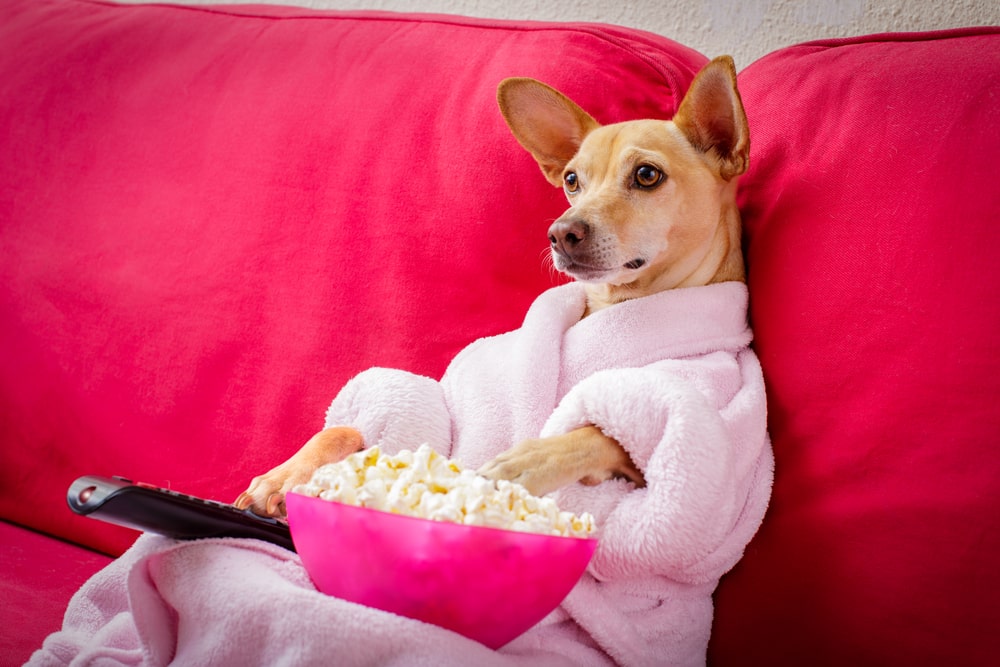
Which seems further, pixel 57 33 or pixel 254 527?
pixel 57 33

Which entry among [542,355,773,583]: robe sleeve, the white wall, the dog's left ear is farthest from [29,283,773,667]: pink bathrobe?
the white wall

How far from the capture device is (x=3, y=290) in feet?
5.34

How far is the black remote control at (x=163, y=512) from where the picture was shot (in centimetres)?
75

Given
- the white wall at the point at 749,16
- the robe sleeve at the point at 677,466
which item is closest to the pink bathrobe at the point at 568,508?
the robe sleeve at the point at 677,466

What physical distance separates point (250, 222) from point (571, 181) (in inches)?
24.8

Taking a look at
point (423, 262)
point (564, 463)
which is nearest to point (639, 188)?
point (423, 262)

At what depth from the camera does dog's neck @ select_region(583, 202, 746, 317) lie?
1.25 metres

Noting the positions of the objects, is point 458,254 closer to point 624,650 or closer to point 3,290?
point 624,650

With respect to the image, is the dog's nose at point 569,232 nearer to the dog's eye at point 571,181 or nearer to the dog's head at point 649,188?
the dog's head at point 649,188

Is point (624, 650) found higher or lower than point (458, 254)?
lower

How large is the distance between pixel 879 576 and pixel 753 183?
661mm

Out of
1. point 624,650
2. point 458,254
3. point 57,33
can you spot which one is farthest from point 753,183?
point 57,33

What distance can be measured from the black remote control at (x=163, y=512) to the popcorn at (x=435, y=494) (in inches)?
5.0

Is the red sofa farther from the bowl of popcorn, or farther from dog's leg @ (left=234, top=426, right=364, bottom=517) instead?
the bowl of popcorn
